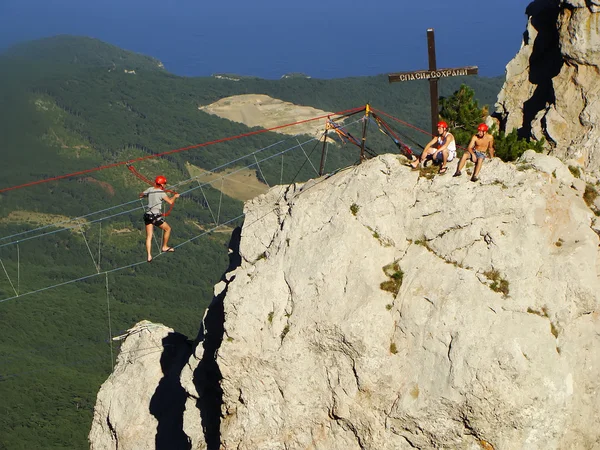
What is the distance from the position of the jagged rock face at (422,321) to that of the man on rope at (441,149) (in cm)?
67

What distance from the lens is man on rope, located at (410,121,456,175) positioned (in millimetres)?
29125

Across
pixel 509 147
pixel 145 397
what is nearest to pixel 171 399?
pixel 145 397

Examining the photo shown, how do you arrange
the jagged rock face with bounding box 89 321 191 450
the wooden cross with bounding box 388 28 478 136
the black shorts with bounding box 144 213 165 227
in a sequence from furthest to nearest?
the jagged rock face with bounding box 89 321 191 450 < the wooden cross with bounding box 388 28 478 136 < the black shorts with bounding box 144 213 165 227

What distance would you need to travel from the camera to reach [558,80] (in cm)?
4091

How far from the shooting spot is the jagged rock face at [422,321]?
1006 inches

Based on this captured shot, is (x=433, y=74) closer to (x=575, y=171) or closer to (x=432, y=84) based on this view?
(x=432, y=84)

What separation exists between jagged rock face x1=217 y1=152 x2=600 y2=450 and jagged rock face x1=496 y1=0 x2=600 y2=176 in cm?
876

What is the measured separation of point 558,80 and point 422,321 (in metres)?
19.7

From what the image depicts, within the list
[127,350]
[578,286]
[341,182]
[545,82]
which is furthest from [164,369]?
[545,82]

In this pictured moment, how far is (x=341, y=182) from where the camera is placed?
30000 millimetres

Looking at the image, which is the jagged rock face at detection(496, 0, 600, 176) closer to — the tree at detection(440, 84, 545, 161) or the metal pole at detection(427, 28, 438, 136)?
the tree at detection(440, 84, 545, 161)

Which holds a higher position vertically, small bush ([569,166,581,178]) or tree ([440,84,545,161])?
tree ([440,84,545,161])

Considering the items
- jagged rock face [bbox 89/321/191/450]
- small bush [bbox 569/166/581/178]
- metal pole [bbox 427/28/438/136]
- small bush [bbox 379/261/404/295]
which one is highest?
metal pole [bbox 427/28/438/136]

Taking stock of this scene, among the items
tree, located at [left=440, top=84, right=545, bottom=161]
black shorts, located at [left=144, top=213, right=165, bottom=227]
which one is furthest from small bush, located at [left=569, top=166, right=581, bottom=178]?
black shorts, located at [left=144, top=213, right=165, bottom=227]
